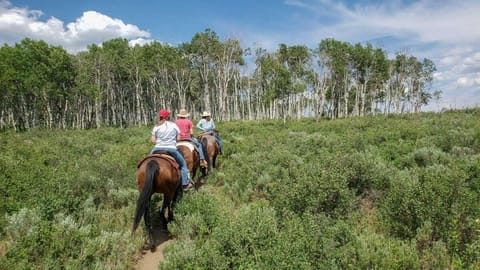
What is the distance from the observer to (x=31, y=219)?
5.29 m

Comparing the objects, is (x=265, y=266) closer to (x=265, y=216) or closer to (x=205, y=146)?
(x=265, y=216)

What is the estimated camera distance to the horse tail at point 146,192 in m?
5.48

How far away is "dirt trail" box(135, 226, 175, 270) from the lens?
16.6 feet

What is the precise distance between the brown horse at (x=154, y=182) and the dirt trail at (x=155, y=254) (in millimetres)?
119

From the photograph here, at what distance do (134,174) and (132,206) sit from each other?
2.41 m

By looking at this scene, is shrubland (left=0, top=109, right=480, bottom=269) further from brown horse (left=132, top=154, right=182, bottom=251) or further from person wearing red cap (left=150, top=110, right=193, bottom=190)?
person wearing red cap (left=150, top=110, right=193, bottom=190)

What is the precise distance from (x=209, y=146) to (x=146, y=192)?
5613 millimetres

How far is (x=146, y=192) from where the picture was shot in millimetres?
5617

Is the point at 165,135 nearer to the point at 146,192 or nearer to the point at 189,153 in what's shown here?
the point at 146,192

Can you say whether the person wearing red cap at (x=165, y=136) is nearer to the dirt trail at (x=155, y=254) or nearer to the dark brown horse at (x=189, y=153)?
the dirt trail at (x=155, y=254)

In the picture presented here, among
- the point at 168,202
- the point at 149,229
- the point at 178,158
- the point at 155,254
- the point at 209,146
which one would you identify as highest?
the point at 178,158

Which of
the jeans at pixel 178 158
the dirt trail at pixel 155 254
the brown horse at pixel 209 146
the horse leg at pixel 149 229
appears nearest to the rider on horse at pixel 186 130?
the brown horse at pixel 209 146

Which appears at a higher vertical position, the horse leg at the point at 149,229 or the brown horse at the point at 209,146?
the brown horse at the point at 209,146

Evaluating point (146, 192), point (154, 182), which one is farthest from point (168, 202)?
point (146, 192)
